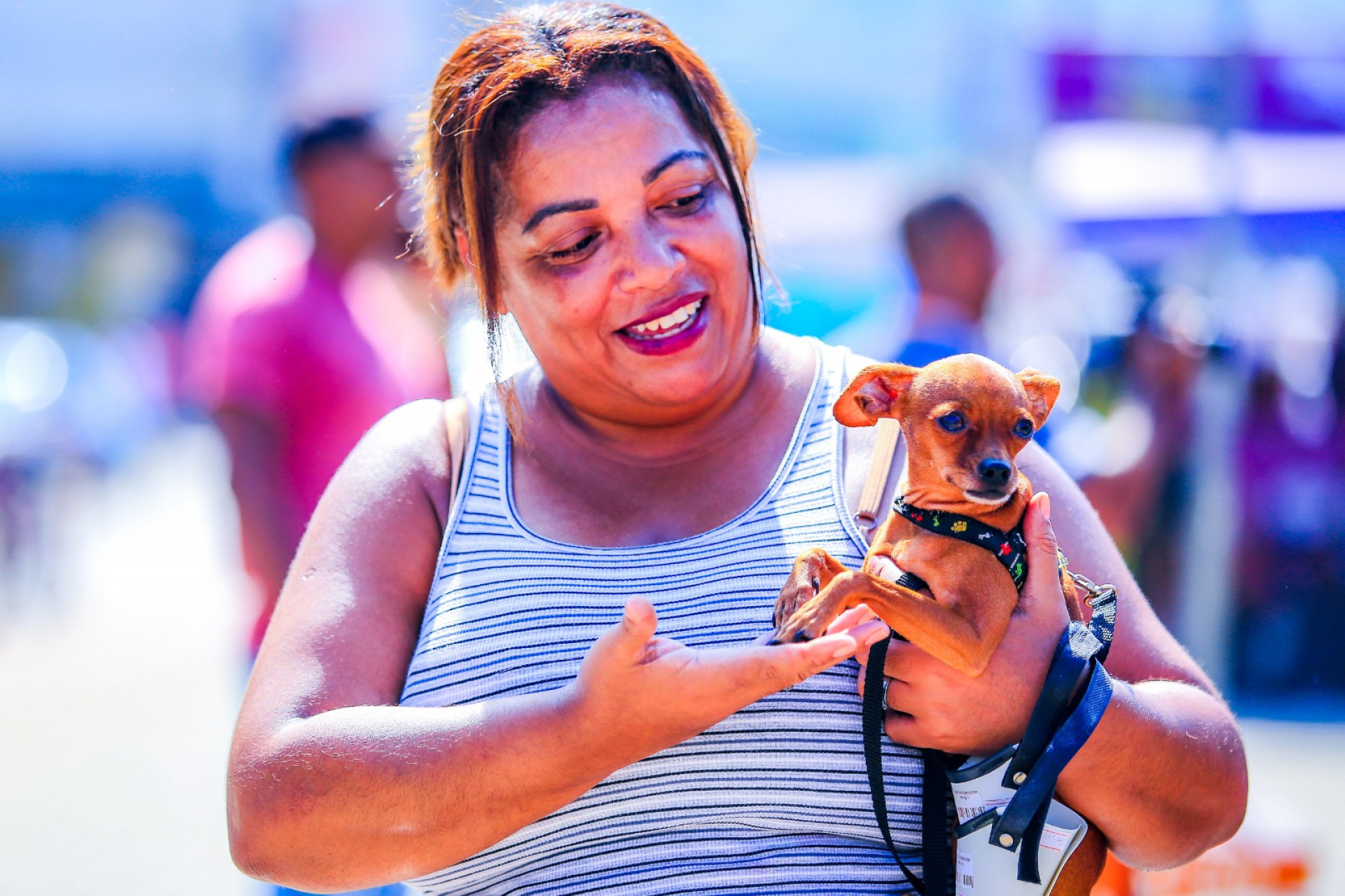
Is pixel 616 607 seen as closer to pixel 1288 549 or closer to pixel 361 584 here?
pixel 361 584

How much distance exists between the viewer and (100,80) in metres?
22.8

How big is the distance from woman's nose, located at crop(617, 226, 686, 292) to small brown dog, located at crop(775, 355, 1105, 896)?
0.36 metres

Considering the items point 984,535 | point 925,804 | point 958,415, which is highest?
point 958,415

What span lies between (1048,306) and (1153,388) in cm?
469

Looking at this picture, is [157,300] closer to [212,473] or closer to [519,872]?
[212,473]

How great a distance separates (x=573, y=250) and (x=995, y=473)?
2.56ft

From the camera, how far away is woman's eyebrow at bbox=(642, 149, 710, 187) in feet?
6.16

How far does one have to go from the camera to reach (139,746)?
6.33m

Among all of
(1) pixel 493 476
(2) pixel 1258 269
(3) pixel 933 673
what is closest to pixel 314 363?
(1) pixel 493 476

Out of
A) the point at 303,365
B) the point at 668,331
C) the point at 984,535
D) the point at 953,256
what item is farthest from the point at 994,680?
the point at 953,256

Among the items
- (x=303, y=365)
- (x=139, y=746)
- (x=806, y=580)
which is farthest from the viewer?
(x=139, y=746)

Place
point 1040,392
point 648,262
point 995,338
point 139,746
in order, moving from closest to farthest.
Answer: point 1040,392
point 648,262
point 139,746
point 995,338

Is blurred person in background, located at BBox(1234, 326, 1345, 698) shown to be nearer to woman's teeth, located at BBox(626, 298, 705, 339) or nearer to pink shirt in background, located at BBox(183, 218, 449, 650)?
pink shirt in background, located at BBox(183, 218, 449, 650)

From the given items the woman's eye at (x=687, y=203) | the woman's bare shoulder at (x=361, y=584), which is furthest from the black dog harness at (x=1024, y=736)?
the woman's bare shoulder at (x=361, y=584)
